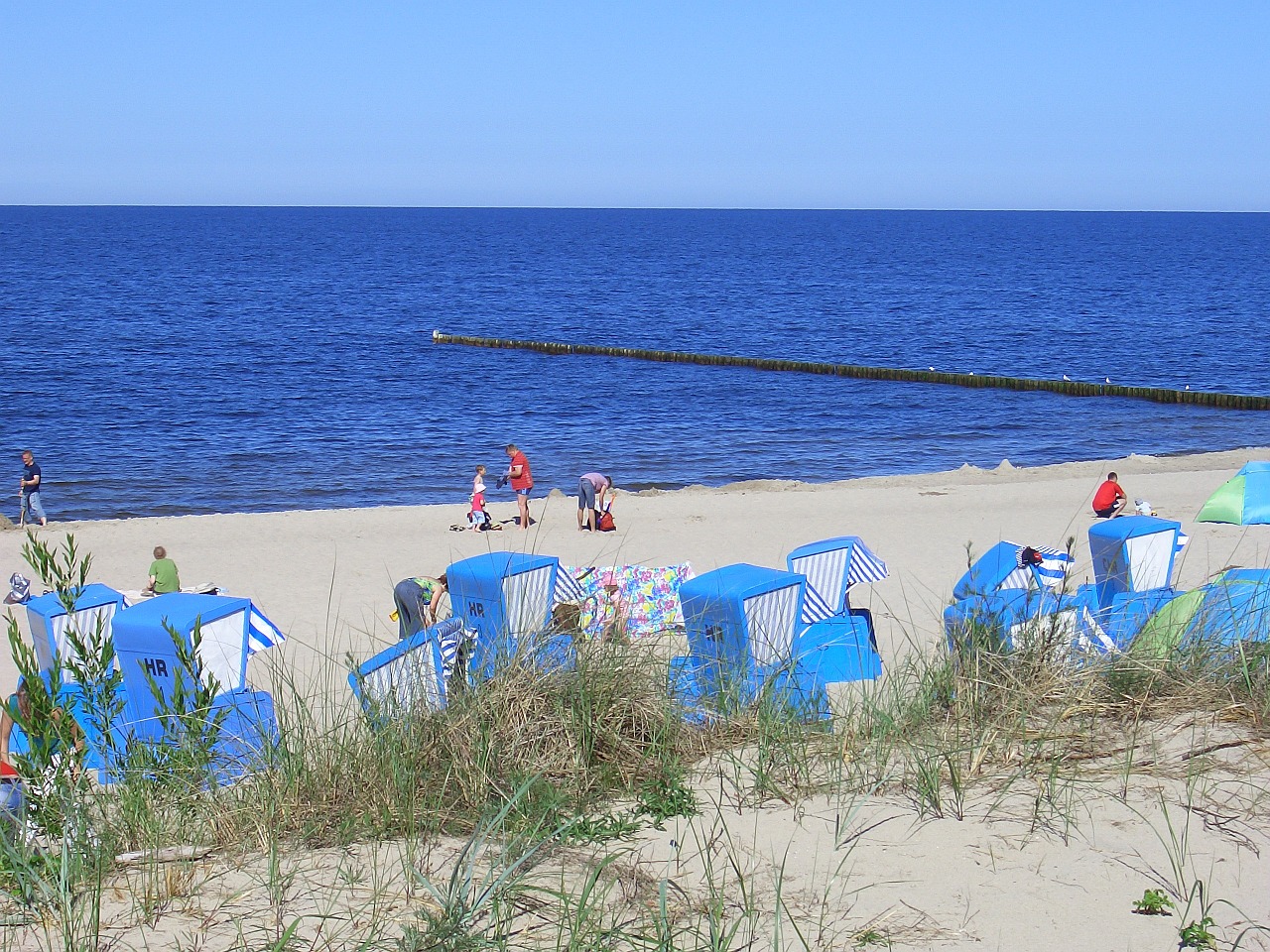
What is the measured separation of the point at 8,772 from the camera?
571 cm

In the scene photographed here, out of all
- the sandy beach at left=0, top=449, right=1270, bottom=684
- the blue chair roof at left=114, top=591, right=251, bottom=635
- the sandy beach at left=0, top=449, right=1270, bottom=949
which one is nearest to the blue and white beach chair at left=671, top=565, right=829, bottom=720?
the sandy beach at left=0, top=449, right=1270, bottom=949

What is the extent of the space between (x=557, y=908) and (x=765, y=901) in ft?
2.21

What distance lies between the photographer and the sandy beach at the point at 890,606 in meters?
3.76

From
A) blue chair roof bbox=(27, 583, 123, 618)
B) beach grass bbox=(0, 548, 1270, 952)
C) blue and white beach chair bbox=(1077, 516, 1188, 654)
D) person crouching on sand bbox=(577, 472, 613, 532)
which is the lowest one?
person crouching on sand bbox=(577, 472, 613, 532)

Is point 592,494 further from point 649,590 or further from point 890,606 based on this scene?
point 649,590

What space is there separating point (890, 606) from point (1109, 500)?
18.7 feet

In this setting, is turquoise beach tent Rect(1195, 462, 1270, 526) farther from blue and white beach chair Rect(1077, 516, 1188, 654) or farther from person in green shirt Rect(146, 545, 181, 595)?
person in green shirt Rect(146, 545, 181, 595)

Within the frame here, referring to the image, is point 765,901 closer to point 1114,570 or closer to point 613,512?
point 1114,570

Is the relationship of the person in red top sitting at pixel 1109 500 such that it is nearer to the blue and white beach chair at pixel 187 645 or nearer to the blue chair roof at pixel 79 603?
the blue and white beach chair at pixel 187 645

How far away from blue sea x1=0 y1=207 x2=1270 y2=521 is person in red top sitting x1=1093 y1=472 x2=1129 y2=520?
27.3 feet

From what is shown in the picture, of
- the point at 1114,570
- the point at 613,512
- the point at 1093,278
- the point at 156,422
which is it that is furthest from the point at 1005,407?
the point at 1093,278

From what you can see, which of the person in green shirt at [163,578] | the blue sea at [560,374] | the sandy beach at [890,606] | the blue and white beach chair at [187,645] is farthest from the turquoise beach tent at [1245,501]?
the blue and white beach chair at [187,645]

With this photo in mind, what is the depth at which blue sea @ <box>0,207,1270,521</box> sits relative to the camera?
25703mm

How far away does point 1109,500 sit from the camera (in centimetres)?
1645
